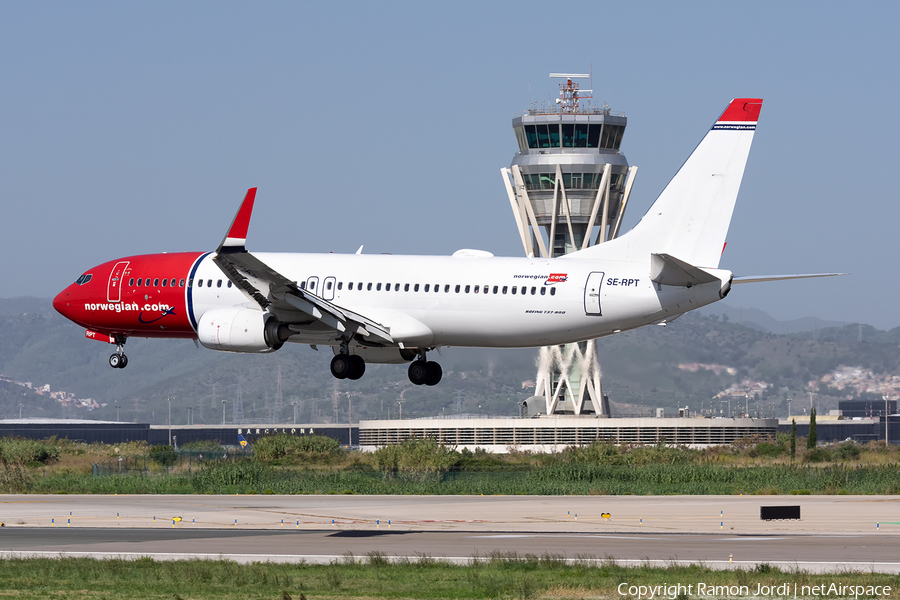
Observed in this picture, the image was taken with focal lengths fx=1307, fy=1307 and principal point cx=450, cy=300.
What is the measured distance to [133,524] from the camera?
48.9 meters

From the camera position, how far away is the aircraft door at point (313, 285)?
1992 inches

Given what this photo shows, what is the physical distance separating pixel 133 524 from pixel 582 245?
91843 mm

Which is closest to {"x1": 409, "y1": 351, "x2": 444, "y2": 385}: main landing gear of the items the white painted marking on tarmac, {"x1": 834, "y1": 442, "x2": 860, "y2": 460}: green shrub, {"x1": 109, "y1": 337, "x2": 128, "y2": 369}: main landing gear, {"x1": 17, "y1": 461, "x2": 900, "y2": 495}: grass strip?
{"x1": 109, "y1": 337, "x2": 128, "y2": 369}: main landing gear

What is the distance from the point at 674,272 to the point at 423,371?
37.0 ft

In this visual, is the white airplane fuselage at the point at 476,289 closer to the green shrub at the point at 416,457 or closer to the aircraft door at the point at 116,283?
the aircraft door at the point at 116,283

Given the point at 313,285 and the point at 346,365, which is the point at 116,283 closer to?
the point at 313,285

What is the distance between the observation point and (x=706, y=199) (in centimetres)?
4819

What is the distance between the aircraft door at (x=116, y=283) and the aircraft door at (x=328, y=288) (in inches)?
352

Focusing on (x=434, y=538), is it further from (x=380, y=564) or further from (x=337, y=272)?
(x=337, y=272)

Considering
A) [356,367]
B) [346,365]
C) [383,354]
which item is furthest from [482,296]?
[346,365]

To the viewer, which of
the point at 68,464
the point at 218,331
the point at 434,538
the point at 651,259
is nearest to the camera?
the point at 434,538

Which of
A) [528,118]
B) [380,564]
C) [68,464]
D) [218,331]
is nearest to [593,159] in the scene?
[528,118]

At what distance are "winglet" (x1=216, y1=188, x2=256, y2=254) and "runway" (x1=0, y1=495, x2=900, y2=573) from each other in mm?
9885

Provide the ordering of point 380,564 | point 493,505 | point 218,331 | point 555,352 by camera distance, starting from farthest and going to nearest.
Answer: point 555,352 → point 493,505 → point 218,331 → point 380,564
